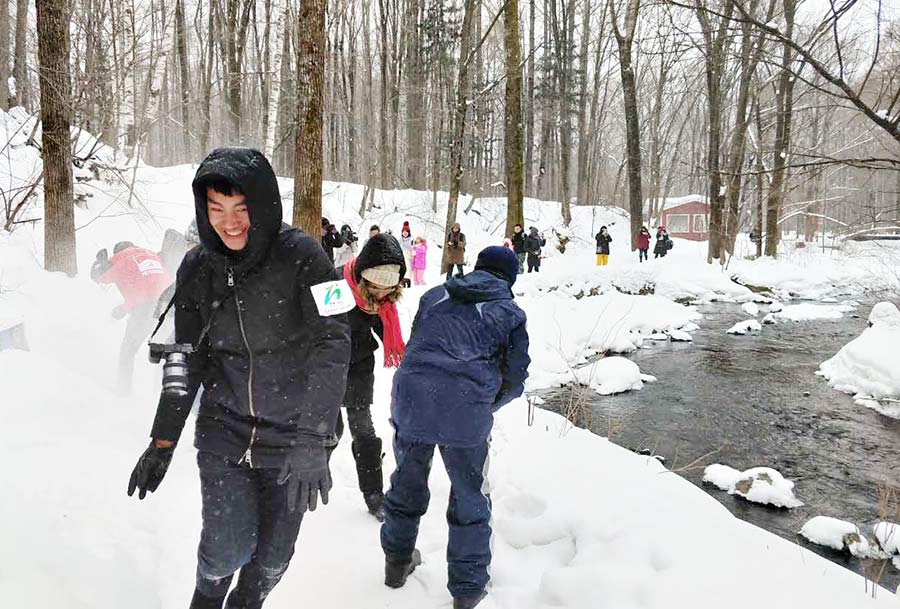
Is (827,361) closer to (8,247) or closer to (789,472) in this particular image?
(789,472)

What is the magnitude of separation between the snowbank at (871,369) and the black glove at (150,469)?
27.6 feet

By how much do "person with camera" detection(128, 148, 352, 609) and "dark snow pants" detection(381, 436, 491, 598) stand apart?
73 centimetres

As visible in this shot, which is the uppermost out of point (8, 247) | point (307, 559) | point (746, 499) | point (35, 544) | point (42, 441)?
point (8, 247)

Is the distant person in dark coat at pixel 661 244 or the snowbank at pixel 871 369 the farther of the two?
the distant person in dark coat at pixel 661 244

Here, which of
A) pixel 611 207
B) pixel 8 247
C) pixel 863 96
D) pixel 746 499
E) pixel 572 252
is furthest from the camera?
pixel 611 207

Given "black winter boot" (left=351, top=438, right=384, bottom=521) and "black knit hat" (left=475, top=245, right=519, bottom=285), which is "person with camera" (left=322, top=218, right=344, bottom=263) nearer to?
"black winter boot" (left=351, top=438, right=384, bottom=521)

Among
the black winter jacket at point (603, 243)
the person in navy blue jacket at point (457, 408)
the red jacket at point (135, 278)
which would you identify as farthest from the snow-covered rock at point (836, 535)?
the black winter jacket at point (603, 243)

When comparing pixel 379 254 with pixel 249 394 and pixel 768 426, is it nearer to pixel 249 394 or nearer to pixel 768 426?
pixel 249 394

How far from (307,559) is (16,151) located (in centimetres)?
1125

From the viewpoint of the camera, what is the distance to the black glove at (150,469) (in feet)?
6.16

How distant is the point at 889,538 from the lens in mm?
4219

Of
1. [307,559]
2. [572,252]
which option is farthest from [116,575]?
[572,252]

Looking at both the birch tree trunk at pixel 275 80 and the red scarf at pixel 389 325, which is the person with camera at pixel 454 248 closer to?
the birch tree trunk at pixel 275 80

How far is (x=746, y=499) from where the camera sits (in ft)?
16.8
